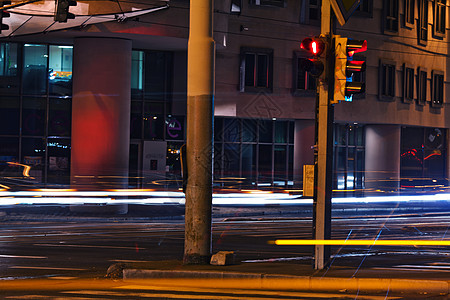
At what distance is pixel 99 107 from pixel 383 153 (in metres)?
17.5

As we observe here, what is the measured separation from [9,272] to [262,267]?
14.2 feet

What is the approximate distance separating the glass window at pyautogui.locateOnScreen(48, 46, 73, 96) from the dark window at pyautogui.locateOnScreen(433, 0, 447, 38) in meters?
21.2

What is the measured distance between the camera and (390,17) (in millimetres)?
37469

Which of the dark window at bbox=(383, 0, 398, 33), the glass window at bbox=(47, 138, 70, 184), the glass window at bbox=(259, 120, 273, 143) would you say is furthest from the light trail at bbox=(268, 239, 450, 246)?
the dark window at bbox=(383, 0, 398, 33)

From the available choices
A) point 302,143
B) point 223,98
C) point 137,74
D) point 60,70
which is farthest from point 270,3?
point 60,70

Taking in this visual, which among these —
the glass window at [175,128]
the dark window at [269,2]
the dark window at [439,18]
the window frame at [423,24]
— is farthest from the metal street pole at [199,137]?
the dark window at [439,18]

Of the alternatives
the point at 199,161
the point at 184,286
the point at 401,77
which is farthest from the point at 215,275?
the point at 401,77

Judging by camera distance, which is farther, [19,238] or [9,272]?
[19,238]

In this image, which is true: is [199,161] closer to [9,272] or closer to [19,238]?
[9,272]

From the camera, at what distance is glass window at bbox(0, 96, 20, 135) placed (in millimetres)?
30156

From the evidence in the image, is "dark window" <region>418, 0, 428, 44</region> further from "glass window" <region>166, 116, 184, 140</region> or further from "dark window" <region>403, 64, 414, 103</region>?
"glass window" <region>166, 116, 184, 140</region>

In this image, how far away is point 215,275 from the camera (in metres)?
11.4

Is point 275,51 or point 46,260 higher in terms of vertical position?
point 275,51

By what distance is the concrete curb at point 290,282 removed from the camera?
34.3ft
